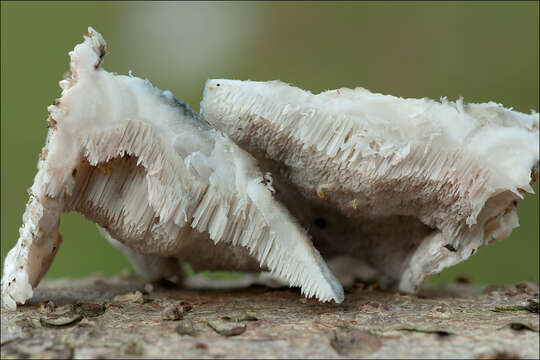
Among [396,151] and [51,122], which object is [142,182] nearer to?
[51,122]

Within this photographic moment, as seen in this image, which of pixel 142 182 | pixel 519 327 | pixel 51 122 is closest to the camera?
pixel 519 327

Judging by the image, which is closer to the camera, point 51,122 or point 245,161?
point 51,122

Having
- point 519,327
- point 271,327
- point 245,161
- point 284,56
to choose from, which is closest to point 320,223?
point 245,161

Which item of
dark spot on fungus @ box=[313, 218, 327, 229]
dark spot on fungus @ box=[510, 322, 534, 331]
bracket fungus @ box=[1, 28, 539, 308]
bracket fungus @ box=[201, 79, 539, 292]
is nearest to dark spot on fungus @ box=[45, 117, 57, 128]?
bracket fungus @ box=[1, 28, 539, 308]

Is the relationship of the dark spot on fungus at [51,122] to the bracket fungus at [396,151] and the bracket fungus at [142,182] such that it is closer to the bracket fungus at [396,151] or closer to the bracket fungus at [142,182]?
the bracket fungus at [142,182]

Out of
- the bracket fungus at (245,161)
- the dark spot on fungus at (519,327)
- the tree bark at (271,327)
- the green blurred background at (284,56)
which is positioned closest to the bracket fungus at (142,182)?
the bracket fungus at (245,161)

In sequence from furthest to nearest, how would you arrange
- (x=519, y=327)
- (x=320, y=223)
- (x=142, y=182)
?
1. (x=320, y=223)
2. (x=142, y=182)
3. (x=519, y=327)

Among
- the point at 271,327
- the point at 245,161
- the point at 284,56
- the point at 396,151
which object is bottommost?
the point at 271,327
